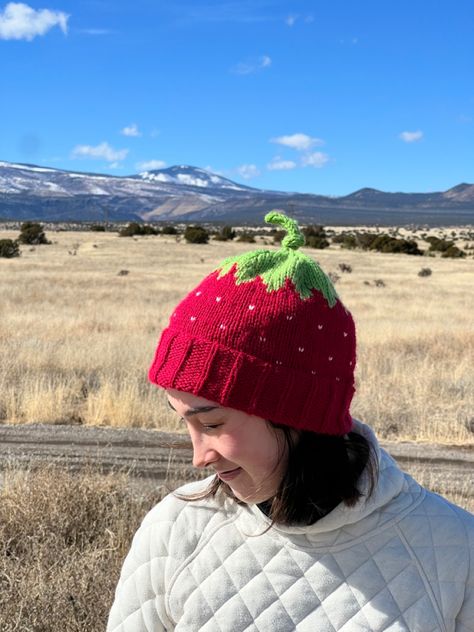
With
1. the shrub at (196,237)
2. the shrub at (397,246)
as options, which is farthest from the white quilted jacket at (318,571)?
the shrub at (196,237)

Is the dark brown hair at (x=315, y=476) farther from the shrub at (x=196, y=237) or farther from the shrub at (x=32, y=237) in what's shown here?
the shrub at (x=196, y=237)

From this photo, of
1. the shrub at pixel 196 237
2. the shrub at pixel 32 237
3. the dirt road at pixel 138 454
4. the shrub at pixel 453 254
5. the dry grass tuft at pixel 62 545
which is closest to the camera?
the dry grass tuft at pixel 62 545

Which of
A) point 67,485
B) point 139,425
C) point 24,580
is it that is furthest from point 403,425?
point 24,580

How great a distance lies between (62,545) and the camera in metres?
4.50

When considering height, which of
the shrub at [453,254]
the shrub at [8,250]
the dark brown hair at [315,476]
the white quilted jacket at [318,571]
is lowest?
the shrub at [453,254]

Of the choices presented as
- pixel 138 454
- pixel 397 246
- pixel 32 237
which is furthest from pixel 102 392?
pixel 397 246

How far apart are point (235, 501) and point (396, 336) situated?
13.4m

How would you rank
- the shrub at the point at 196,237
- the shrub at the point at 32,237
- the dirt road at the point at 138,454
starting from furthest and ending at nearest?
the shrub at the point at 196,237
the shrub at the point at 32,237
the dirt road at the point at 138,454

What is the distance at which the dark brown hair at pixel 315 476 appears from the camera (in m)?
1.77

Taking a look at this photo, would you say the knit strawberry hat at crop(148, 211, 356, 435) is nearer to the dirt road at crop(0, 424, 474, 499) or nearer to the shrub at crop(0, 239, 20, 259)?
the dirt road at crop(0, 424, 474, 499)

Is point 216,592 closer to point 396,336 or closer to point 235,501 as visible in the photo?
point 235,501

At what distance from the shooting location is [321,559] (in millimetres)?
1775

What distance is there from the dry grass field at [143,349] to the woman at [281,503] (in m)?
6.88

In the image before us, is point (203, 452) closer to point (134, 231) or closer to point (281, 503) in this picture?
point (281, 503)
